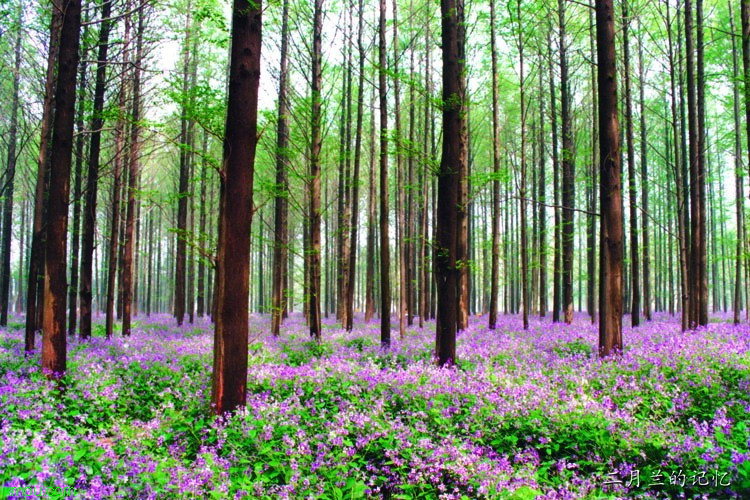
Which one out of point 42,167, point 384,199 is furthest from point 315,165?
point 42,167

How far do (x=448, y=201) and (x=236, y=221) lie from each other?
419cm

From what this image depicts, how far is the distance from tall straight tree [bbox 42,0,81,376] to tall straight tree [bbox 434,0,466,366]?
6496mm

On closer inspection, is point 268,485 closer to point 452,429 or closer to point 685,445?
point 452,429

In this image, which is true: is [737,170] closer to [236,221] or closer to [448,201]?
[448,201]

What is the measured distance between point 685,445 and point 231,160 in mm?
6072

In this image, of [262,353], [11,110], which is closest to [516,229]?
[262,353]

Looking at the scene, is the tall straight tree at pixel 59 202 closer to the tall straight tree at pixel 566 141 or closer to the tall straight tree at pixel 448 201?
the tall straight tree at pixel 448 201

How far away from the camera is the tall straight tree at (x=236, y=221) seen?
575cm

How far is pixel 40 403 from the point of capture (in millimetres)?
5961

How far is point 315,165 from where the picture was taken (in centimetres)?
1212

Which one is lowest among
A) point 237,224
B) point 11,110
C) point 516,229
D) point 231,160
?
point 237,224

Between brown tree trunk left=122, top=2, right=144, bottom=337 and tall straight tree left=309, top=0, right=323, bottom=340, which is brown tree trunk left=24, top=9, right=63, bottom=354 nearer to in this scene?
brown tree trunk left=122, top=2, right=144, bottom=337

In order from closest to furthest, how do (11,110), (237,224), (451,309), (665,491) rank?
(665,491) → (237,224) → (451,309) → (11,110)

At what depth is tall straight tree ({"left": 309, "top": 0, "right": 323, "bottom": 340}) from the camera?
1192 cm
